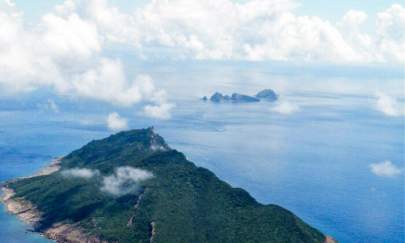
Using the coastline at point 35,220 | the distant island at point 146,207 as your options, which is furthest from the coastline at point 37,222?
the distant island at point 146,207

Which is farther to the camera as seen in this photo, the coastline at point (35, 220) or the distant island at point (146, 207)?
the coastline at point (35, 220)

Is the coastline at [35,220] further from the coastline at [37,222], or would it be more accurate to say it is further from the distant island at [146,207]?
the distant island at [146,207]

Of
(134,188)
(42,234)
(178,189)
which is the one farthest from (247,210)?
(42,234)

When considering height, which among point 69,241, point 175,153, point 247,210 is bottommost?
point 69,241

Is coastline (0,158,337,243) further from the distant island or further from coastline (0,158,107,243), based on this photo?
the distant island

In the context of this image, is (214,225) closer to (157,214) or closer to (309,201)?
(157,214)

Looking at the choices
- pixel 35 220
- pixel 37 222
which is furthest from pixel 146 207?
pixel 35 220
